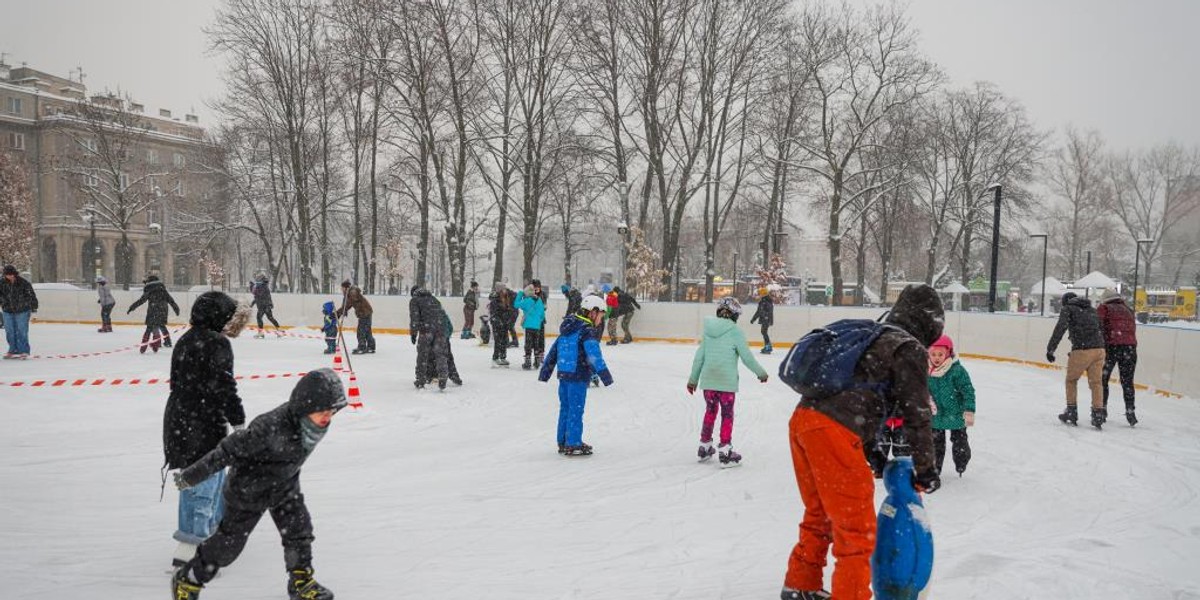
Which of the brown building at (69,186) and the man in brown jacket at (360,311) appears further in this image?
the brown building at (69,186)

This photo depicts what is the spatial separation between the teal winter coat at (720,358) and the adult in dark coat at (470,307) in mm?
11809

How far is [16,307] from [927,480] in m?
15.5

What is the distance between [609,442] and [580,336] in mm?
1434

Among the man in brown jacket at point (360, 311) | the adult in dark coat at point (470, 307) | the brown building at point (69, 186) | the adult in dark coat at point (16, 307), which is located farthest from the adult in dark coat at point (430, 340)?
the brown building at point (69, 186)

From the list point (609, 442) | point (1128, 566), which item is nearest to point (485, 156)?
point (609, 442)

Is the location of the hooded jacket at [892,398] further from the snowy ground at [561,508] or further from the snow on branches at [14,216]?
the snow on branches at [14,216]

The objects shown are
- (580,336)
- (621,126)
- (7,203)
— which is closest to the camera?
(580,336)

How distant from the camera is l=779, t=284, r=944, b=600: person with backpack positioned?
9.61 feet

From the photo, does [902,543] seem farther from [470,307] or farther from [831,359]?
[470,307]

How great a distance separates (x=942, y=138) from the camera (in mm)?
37719

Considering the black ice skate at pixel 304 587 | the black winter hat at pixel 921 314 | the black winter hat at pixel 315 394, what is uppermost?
the black winter hat at pixel 921 314

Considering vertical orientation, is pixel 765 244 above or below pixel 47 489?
above

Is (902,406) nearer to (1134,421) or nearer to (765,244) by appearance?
(1134,421)

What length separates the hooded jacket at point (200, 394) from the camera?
388cm
